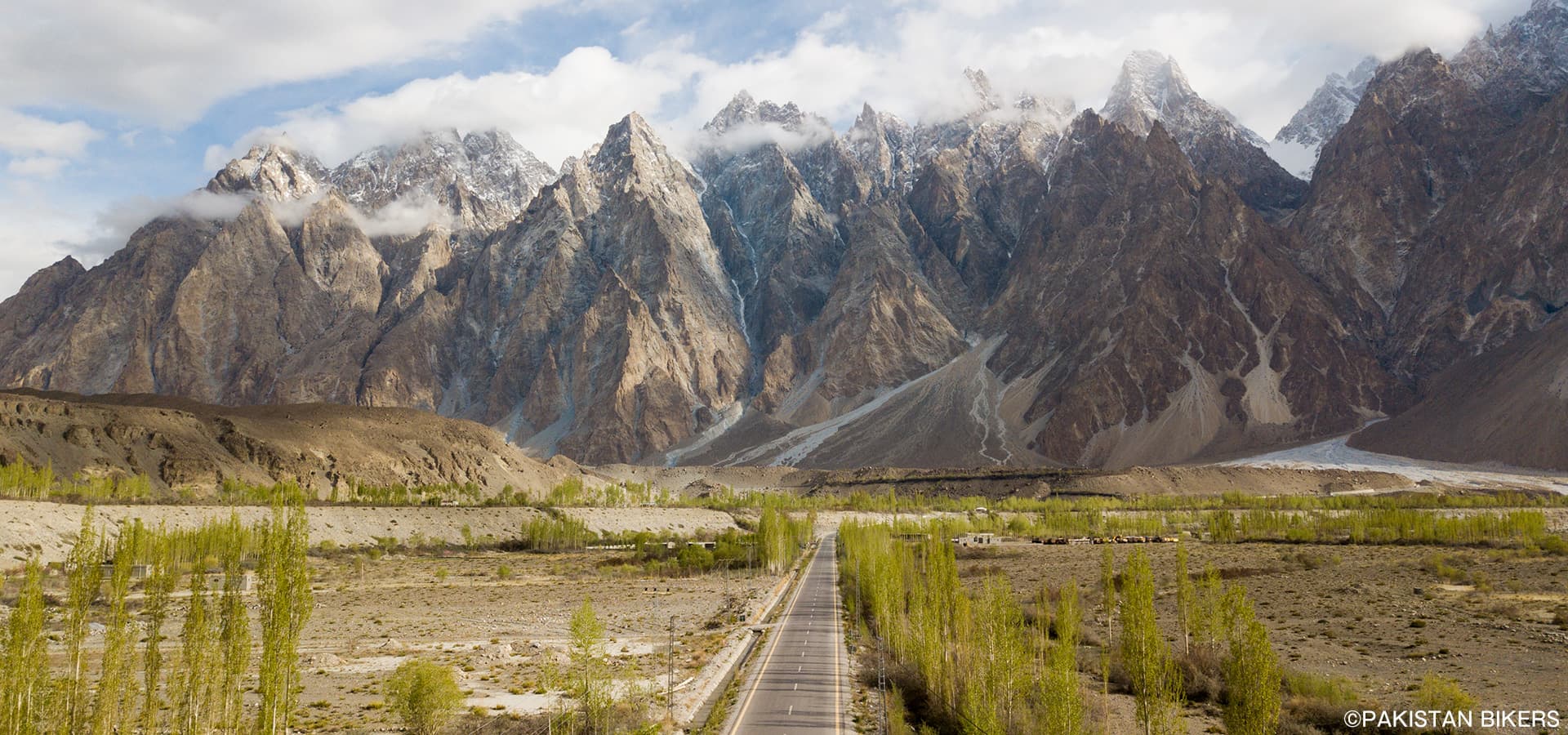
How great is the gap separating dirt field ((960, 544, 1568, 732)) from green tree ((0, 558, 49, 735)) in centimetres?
3069

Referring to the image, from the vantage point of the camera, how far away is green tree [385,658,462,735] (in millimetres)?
30125

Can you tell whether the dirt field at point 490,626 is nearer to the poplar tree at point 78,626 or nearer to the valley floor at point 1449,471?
the poplar tree at point 78,626

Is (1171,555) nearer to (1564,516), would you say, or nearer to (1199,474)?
(1564,516)

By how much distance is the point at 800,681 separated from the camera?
38.2 m

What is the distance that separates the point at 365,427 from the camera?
502 feet

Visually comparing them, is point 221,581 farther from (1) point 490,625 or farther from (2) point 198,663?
(2) point 198,663

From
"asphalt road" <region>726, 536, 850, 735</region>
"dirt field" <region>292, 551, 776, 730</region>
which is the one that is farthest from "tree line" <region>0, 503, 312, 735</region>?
"asphalt road" <region>726, 536, 850, 735</region>

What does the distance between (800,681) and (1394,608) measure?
3695cm

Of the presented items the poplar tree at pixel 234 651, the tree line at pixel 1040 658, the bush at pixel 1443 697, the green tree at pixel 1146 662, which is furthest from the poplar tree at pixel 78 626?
the bush at pixel 1443 697

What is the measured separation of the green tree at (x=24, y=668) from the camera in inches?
780

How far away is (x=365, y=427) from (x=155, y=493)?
4808 centimetres

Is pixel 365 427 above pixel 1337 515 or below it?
above

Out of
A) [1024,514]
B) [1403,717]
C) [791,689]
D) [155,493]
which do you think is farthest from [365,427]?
[1403,717]

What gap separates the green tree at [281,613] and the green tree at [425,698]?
7.90m
